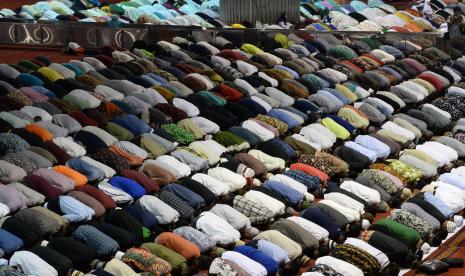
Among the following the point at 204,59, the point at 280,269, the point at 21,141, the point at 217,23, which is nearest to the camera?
the point at 280,269

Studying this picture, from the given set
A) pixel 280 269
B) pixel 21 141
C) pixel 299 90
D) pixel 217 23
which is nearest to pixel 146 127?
pixel 21 141

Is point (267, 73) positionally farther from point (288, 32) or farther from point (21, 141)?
point (21, 141)

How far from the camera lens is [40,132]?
2966 cm

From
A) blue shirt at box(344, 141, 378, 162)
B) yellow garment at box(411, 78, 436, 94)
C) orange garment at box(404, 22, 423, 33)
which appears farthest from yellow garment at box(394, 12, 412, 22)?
blue shirt at box(344, 141, 378, 162)

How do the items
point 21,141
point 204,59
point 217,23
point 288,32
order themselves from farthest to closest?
point 217,23 → point 288,32 → point 204,59 → point 21,141

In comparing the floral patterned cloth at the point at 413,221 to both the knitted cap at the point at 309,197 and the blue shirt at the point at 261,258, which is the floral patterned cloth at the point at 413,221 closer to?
the knitted cap at the point at 309,197

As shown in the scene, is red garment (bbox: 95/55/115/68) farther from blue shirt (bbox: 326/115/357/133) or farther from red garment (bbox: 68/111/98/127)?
blue shirt (bbox: 326/115/357/133)

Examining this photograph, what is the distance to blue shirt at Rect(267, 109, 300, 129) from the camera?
105ft

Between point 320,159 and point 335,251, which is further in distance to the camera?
point 320,159

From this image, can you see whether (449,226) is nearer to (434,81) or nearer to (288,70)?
(434,81)

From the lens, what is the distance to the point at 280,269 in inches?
959

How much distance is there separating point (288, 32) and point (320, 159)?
1099 cm

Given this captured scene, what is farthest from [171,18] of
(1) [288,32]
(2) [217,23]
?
(1) [288,32]

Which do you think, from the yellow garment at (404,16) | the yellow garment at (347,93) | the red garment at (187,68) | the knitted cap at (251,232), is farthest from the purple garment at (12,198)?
the yellow garment at (404,16)
